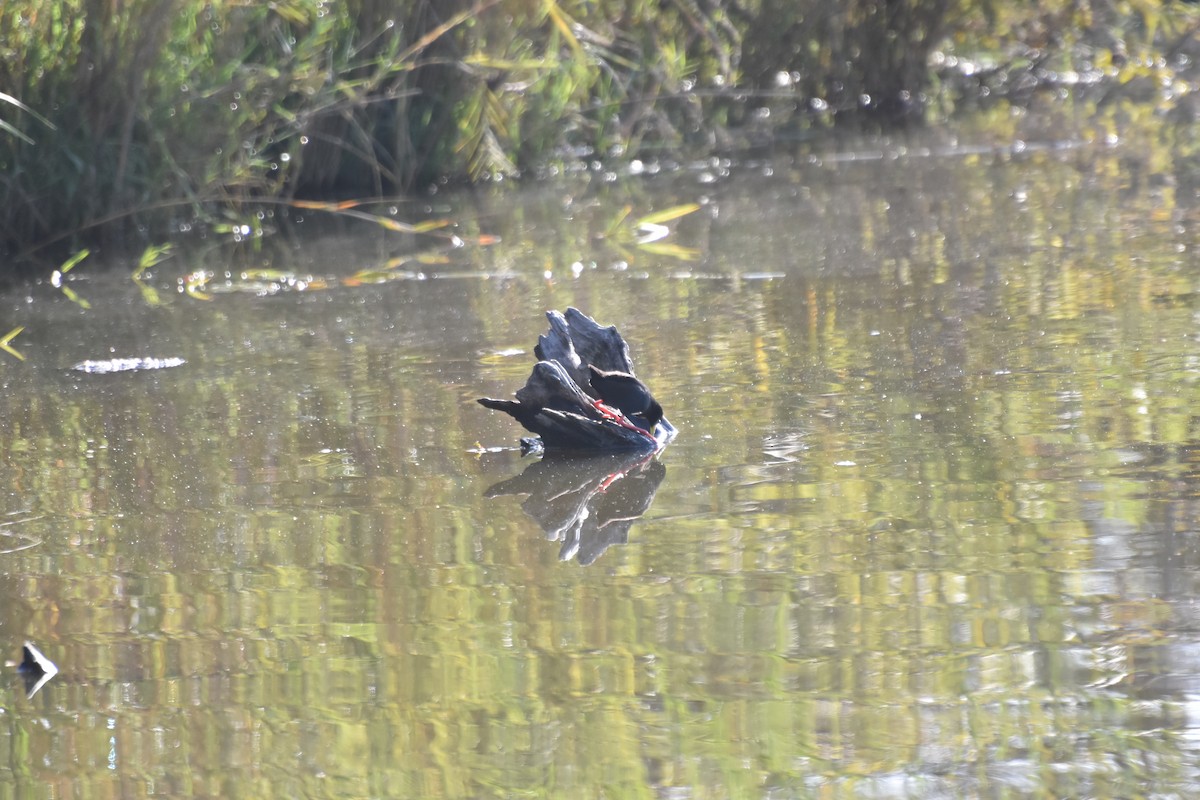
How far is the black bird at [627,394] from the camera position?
147 inches

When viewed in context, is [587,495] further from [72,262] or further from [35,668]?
[72,262]

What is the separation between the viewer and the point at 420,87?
26.6 ft

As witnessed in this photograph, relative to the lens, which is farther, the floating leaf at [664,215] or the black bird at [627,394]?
the floating leaf at [664,215]

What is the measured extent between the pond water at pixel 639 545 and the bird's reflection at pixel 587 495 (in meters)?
0.01

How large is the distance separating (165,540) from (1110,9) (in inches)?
376

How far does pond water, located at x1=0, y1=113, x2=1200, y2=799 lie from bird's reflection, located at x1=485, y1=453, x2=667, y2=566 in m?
0.01

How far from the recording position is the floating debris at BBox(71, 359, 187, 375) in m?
4.85

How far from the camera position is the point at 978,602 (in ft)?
8.91

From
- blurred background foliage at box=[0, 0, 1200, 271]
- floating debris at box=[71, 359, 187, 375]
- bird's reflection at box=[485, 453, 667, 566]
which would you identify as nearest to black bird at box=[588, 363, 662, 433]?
bird's reflection at box=[485, 453, 667, 566]

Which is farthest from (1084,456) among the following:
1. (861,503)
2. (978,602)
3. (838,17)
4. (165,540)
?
(838,17)

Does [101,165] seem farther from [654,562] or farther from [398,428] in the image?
[654,562]

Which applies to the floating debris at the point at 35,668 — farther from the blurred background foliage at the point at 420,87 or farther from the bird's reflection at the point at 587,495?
the blurred background foliage at the point at 420,87

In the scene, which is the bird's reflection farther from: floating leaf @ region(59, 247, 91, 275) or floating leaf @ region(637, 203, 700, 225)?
floating leaf @ region(637, 203, 700, 225)

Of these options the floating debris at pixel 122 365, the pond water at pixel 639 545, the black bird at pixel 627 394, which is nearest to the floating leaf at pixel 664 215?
the pond water at pixel 639 545
